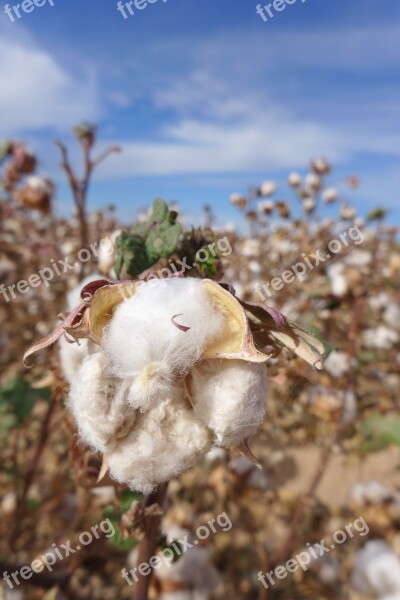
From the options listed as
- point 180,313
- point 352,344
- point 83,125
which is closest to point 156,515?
point 180,313

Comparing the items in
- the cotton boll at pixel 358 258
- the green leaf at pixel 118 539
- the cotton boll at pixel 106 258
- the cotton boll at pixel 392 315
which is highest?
the cotton boll at pixel 106 258

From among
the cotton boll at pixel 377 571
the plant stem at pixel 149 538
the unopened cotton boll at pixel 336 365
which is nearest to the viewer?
the plant stem at pixel 149 538

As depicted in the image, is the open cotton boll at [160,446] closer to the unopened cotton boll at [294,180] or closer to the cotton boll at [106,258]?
the cotton boll at [106,258]

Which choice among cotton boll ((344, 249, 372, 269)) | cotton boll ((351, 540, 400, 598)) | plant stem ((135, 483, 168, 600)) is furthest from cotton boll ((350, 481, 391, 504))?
plant stem ((135, 483, 168, 600))

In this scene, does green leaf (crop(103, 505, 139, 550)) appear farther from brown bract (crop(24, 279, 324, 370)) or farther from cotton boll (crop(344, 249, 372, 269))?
cotton boll (crop(344, 249, 372, 269))

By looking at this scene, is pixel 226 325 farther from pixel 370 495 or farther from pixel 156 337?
pixel 370 495

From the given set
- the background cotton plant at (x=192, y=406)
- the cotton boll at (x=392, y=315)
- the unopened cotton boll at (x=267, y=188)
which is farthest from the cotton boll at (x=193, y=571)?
the cotton boll at (x=392, y=315)

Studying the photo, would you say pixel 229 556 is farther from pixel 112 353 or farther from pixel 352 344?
pixel 112 353
